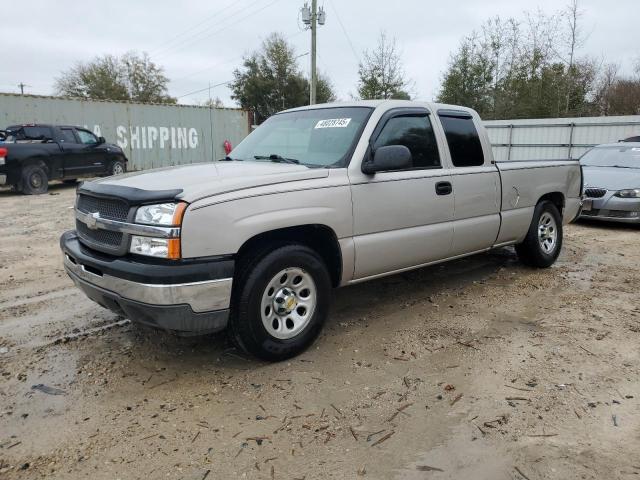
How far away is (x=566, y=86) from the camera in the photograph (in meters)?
26.8

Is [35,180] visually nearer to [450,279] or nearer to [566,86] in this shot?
[450,279]

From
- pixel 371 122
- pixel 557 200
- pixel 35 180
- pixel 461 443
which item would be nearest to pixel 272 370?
pixel 461 443

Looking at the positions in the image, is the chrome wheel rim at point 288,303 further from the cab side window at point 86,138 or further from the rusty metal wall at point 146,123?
the rusty metal wall at point 146,123

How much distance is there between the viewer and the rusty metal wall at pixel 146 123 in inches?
685

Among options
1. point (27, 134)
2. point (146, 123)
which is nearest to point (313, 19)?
point (146, 123)

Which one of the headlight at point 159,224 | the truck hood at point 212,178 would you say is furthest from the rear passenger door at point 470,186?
the headlight at point 159,224

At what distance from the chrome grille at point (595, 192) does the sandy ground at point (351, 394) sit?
462cm

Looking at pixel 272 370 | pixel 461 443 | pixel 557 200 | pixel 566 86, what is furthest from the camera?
pixel 566 86

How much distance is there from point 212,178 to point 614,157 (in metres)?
9.58

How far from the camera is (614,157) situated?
10203 mm

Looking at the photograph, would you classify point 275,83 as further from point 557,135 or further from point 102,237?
point 102,237

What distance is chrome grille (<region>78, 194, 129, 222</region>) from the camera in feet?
10.6

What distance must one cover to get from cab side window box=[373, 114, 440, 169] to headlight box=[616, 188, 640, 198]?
6023 millimetres

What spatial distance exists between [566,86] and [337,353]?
91.2 ft
